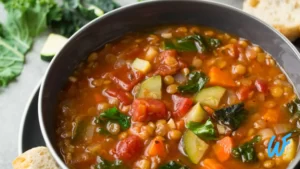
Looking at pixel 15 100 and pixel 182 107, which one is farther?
pixel 15 100

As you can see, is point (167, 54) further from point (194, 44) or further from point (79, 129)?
point (79, 129)

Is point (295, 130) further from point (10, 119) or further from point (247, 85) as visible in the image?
point (10, 119)

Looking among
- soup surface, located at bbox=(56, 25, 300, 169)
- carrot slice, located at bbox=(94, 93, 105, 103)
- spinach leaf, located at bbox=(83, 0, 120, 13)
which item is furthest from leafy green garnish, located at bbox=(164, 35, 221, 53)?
spinach leaf, located at bbox=(83, 0, 120, 13)

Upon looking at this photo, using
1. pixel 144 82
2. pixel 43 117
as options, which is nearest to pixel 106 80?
pixel 144 82

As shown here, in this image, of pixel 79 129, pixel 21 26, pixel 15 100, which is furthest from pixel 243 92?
pixel 21 26

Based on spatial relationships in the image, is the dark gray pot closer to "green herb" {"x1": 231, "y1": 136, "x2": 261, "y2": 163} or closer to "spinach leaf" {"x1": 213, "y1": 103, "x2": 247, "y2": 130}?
"spinach leaf" {"x1": 213, "y1": 103, "x2": 247, "y2": 130}

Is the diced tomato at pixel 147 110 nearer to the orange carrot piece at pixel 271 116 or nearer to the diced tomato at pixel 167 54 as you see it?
the diced tomato at pixel 167 54
